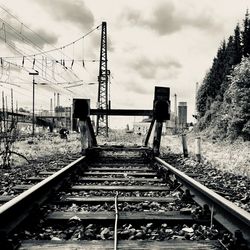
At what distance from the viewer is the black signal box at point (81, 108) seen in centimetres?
944

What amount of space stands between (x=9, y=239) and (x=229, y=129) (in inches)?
733

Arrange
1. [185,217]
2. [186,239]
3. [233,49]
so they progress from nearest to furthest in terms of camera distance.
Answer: [186,239]
[185,217]
[233,49]

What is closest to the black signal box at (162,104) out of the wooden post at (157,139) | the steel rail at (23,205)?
the wooden post at (157,139)

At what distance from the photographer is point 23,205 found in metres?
3.29

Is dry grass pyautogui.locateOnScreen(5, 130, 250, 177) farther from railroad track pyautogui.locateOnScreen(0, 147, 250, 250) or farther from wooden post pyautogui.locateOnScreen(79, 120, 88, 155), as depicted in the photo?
railroad track pyautogui.locateOnScreen(0, 147, 250, 250)

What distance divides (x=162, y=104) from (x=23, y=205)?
22.6ft

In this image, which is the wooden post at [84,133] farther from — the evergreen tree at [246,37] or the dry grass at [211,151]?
the evergreen tree at [246,37]

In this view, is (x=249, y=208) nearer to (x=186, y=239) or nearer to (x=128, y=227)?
(x=186, y=239)

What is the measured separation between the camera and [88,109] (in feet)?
31.4

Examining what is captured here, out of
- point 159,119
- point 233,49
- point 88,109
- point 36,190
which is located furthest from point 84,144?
point 233,49

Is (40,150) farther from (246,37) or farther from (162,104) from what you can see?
(246,37)

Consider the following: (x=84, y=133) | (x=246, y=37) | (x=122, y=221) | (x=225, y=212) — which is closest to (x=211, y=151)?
(x=84, y=133)

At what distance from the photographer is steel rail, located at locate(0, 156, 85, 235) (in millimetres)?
2796

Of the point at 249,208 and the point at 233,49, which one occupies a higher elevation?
the point at 233,49
